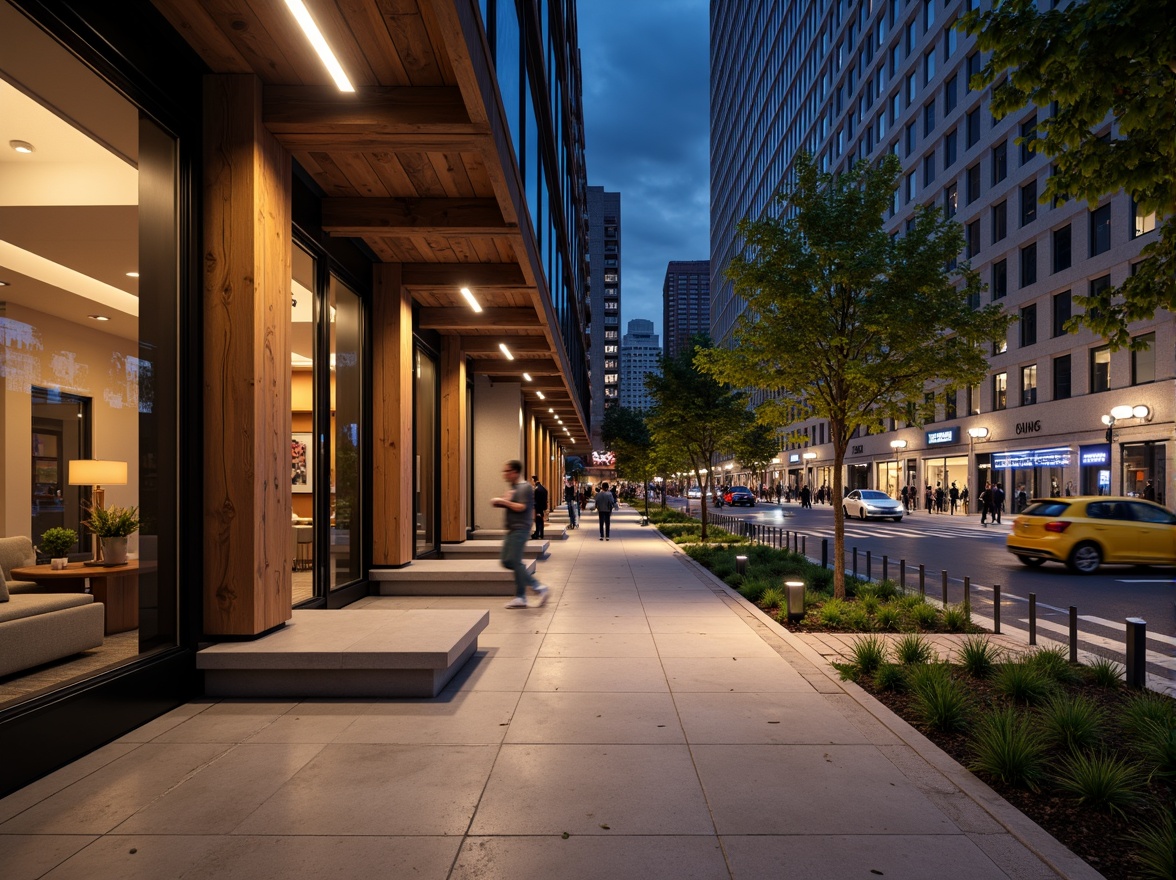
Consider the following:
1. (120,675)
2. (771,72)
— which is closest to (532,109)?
(120,675)

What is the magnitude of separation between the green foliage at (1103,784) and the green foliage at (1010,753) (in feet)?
→ 0.49

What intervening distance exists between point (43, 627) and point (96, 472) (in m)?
3.30

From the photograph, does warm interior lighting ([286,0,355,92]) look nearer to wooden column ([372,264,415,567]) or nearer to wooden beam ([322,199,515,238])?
wooden beam ([322,199,515,238])

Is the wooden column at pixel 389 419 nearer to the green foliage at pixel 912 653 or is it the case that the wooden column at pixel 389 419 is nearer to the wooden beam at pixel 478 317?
the wooden beam at pixel 478 317

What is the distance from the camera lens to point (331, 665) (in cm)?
610

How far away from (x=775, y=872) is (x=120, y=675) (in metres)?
4.71

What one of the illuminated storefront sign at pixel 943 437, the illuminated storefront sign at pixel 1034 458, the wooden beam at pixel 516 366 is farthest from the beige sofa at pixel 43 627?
the illuminated storefront sign at pixel 943 437

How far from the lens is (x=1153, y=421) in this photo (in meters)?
28.8

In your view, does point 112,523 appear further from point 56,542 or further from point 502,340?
point 502,340

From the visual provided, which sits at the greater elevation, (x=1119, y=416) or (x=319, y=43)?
(x=319, y=43)

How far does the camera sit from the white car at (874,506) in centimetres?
3575

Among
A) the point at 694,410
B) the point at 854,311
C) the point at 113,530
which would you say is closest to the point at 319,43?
the point at 113,530

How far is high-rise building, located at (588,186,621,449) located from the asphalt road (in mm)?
96732

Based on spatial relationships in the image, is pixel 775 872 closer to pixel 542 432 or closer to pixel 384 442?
pixel 384 442
